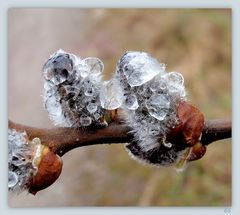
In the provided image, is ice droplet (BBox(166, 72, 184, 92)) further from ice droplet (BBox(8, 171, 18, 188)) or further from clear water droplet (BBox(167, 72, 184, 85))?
ice droplet (BBox(8, 171, 18, 188))

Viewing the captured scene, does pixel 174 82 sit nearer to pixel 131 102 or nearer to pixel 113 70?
pixel 131 102

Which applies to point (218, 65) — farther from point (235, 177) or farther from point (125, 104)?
point (125, 104)

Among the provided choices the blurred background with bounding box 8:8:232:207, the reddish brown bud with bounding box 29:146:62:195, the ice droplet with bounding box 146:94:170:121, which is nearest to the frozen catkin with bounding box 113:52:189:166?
the ice droplet with bounding box 146:94:170:121

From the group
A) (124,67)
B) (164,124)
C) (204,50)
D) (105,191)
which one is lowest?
(105,191)

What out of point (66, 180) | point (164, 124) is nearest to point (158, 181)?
point (66, 180)

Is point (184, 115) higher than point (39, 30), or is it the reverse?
point (39, 30)

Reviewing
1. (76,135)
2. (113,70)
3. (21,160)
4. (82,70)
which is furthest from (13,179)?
(113,70)
